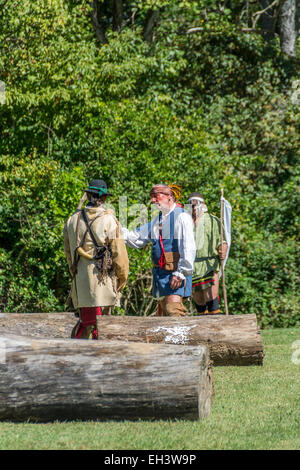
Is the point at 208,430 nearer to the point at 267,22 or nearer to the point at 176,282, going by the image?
the point at 176,282

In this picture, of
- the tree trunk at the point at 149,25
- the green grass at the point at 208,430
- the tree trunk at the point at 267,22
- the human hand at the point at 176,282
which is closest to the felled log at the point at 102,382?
the green grass at the point at 208,430

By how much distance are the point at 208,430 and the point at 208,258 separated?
Result: 4305 millimetres

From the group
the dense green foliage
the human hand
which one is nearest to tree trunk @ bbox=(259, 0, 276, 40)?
the dense green foliage

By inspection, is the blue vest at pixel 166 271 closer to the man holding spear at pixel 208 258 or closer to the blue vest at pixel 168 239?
the blue vest at pixel 168 239

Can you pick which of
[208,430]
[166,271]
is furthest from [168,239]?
[208,430]

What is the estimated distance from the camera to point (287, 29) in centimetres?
1744

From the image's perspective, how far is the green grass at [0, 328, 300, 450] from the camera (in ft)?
15.4

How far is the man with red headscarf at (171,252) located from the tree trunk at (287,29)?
10998 millimetres

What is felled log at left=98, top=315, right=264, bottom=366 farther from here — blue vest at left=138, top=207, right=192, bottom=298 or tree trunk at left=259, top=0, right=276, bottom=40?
tree trunk at left=259, top=0, right=276, bottom=40

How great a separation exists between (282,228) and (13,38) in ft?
20.2

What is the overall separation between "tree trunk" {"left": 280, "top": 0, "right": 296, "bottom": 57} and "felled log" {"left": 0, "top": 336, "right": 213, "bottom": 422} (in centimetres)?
1352

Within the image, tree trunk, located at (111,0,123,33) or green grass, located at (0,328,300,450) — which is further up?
tree trunk, located at (111,0,123,33)
